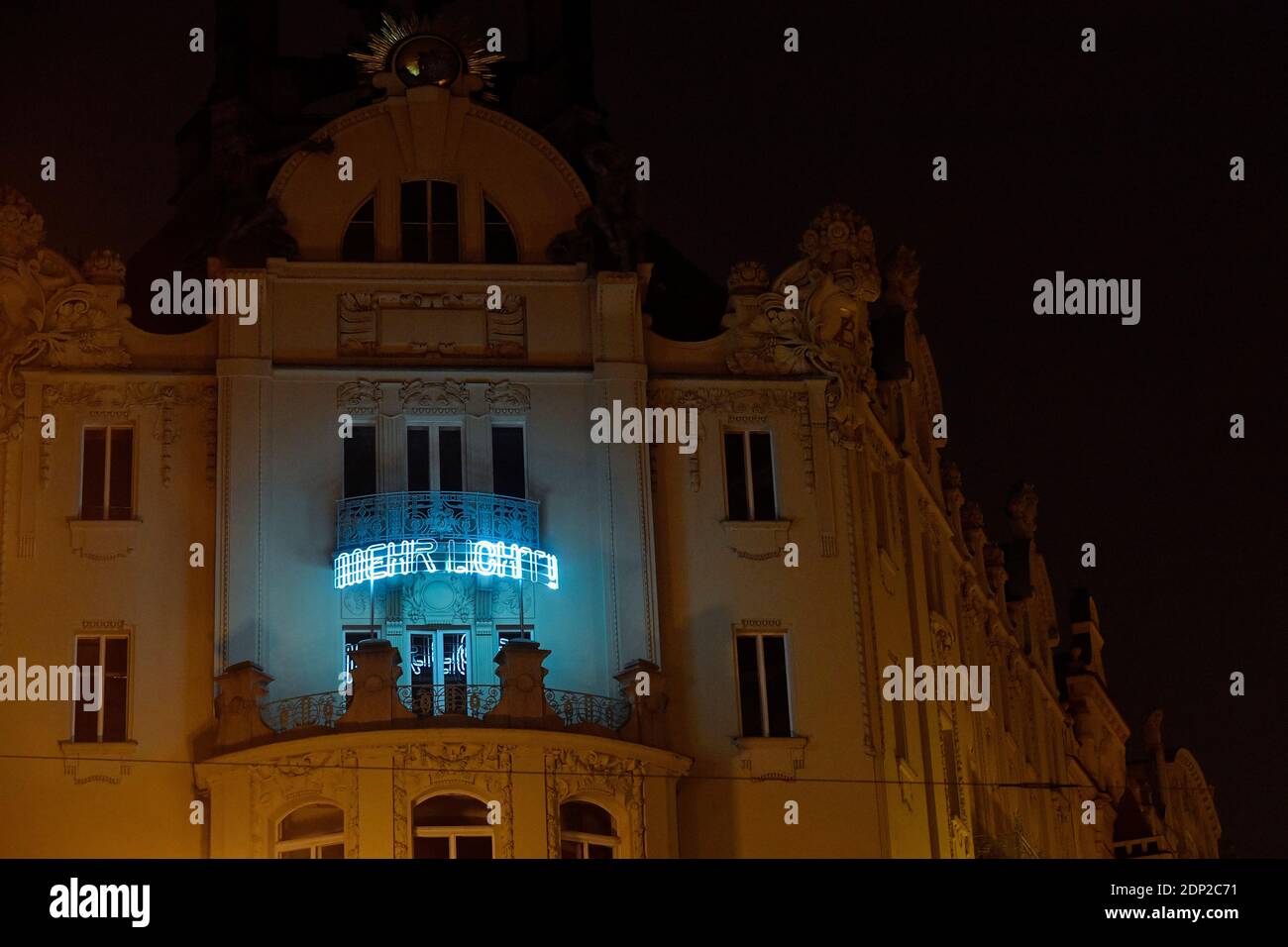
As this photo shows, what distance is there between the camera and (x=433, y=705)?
52625 millimetres

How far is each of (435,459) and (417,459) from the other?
0.43 meters

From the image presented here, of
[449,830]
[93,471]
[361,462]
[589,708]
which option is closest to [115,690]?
[93,471]

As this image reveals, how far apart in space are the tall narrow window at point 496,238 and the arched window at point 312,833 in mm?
12144

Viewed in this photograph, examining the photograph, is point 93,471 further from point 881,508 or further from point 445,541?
point 881,508

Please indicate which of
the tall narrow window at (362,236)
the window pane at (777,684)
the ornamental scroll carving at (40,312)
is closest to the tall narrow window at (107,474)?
the ornamental scroll carving at (40,312)

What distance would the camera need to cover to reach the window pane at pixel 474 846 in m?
51.9

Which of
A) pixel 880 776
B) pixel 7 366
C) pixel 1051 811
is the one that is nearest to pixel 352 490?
pixel 7 366

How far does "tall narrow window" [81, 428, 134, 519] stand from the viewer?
55656 millimetres

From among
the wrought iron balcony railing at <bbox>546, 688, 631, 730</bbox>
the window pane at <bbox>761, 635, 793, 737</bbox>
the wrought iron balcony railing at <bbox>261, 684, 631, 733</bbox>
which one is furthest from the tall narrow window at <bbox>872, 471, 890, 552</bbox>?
the wrought iron balcony railing at <bbox>261, 684, 631, 733</bbox>

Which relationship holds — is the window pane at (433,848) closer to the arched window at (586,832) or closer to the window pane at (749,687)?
the arched window at (586,832)

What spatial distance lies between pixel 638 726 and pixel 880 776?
5213mm

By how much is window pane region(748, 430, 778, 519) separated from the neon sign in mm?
5461

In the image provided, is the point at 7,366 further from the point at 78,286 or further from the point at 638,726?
the point at 638,726

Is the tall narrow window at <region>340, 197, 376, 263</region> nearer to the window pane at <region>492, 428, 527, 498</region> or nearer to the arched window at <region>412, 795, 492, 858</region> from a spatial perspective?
the window pane at <region>492, 428, 527, 498</region>
